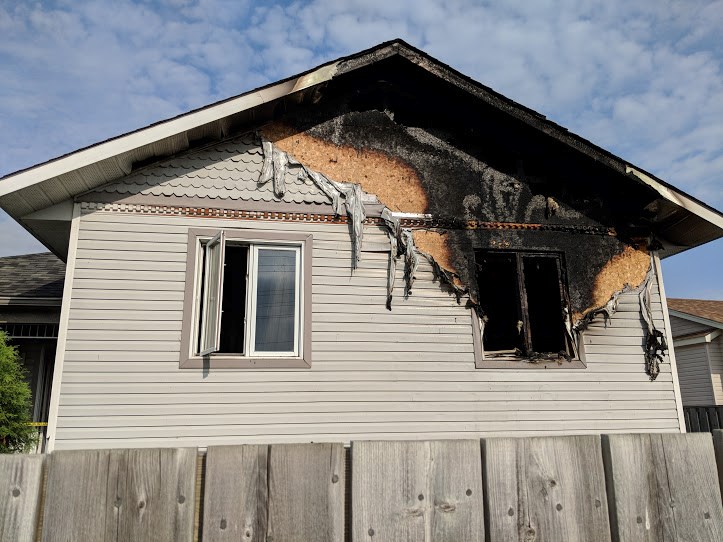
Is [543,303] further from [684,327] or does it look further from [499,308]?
[684,327]

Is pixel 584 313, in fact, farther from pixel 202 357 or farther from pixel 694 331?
pixel 694 331

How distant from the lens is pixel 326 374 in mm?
7566

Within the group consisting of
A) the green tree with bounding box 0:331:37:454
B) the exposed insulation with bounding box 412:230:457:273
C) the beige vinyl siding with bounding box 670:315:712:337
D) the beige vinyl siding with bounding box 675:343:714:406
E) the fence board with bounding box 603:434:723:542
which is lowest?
the fence board with bounding box 603:434:723:542

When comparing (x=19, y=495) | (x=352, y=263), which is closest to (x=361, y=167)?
(x=352, y=263)

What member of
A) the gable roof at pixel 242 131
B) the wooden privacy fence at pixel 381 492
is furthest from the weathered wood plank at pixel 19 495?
the gable roof at pixel 242 131

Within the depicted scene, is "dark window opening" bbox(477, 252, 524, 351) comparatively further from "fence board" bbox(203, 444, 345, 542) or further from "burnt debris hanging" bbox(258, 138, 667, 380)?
"fence board" bbox(203, 444, 345, 542)

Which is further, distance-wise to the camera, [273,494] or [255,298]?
[255,298]

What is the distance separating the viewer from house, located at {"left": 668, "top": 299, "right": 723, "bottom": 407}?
20039 millimetres

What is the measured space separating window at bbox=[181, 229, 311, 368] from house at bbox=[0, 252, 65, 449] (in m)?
4.38

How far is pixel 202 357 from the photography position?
24.0ft

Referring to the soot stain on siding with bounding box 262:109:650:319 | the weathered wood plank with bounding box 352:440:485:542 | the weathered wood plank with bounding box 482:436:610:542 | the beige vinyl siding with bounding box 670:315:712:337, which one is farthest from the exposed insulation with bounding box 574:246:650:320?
the beige vinyl siding with bounding box 670:315:712:337

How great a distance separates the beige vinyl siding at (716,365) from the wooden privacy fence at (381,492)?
20774 mm

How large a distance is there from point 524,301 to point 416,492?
6.85 metres

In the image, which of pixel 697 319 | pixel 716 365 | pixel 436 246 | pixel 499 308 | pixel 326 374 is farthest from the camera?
pixel 697 319
